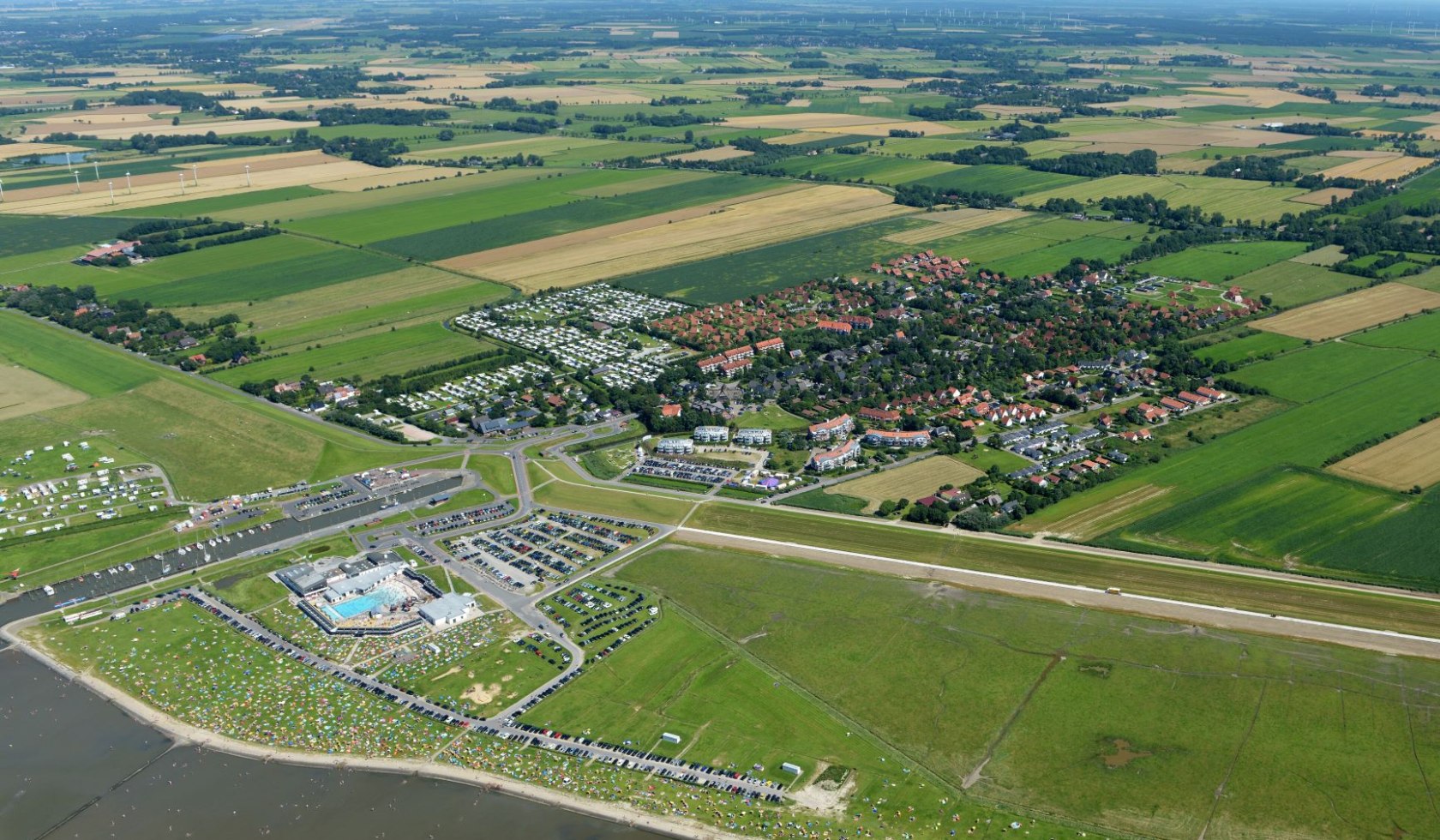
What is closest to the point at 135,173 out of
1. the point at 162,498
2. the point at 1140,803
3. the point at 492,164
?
the point at 492,164

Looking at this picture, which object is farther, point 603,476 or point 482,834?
point 603,476

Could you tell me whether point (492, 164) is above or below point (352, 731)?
above

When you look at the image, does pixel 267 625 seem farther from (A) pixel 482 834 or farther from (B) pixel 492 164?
(B) pixel 492 164

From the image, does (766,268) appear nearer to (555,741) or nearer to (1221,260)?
(1221,260)

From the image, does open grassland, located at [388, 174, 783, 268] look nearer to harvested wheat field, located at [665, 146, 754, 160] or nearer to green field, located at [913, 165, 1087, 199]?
harvested wheat field, located at [665, 146, 754, 160]

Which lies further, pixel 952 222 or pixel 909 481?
pixel 952 222

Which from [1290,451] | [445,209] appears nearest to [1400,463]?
[1290,451]

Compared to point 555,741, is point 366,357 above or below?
above

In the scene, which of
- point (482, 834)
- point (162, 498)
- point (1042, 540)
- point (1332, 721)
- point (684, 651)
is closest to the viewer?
point (482, 834)
